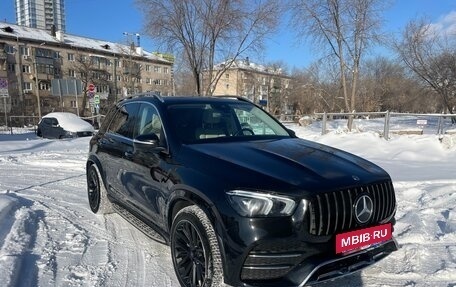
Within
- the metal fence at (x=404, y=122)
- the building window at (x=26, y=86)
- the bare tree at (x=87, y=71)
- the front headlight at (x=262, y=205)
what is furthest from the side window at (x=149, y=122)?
the bare tree at (x=87, y=71)

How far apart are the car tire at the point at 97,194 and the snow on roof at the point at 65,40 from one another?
162 ft

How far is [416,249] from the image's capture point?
13.3 feet

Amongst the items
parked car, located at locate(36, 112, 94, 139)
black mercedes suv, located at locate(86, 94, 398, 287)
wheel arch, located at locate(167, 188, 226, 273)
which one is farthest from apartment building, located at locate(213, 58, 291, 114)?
wheel arch, located at locate(167, 188, 226, 273)

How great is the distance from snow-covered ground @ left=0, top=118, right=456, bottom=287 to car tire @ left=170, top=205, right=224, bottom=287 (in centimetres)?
35

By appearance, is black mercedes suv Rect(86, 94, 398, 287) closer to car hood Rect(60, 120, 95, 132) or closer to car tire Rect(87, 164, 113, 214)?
car tire Rect(87, 164, 113, 214)

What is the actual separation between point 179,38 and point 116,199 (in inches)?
769

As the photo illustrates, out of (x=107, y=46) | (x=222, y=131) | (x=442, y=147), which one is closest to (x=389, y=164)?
(x=442, y=147)

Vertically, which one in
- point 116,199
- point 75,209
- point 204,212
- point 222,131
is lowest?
point 75,209

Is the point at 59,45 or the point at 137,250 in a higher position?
the point at 59,45

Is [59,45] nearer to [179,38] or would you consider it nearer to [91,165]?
[179,38]

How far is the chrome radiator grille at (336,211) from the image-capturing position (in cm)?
273

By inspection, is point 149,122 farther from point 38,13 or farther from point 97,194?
point 38,13

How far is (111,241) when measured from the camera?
4551 mm

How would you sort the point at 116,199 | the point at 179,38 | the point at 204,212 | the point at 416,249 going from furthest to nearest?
1. the point at 179,38
2. the point at 116,199
3. the point at 416,249
4. the point at 204,212
